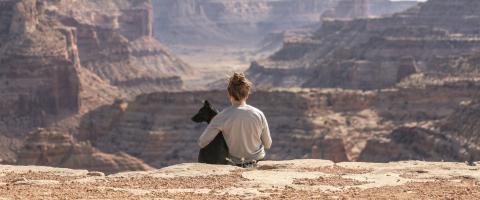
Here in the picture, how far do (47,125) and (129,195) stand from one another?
4324 inches

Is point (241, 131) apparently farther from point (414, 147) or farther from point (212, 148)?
point (414, 147)

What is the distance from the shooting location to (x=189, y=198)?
17531 mm

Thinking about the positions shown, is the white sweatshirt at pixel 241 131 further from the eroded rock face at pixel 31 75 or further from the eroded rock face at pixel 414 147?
the eroded rock face at pixel 31 75

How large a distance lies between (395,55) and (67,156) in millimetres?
94730

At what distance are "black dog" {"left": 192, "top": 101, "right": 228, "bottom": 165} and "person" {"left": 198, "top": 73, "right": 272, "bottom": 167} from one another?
0.42ft

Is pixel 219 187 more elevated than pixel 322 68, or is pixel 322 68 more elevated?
pixel 219 187

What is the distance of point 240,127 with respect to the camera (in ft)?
68.3

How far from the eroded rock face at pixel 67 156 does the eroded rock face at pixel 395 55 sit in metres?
55.2

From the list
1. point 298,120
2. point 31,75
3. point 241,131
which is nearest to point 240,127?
point 241,131

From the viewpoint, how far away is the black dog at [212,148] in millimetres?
21219

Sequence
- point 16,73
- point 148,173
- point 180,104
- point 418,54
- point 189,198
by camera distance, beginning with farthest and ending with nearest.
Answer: point 418,54, point 16,73, point 180,104, point 148,173, point 189,198

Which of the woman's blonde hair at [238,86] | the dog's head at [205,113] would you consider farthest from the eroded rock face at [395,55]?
the woman's blonde hair at [238,86]

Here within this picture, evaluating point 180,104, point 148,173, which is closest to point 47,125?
point 180,104

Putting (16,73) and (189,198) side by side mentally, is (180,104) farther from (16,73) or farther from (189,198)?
(189,198)
